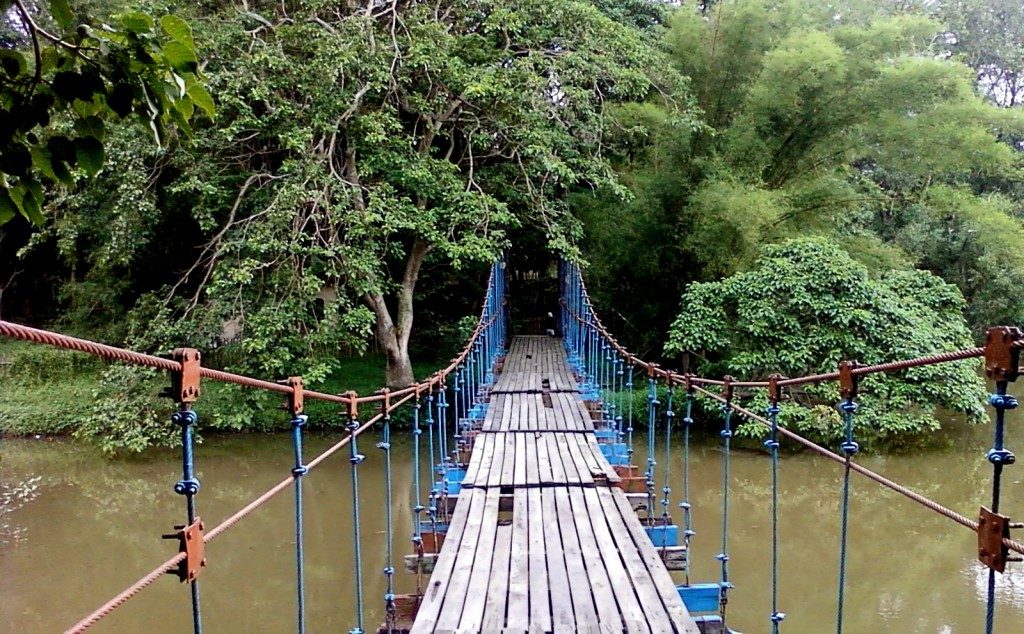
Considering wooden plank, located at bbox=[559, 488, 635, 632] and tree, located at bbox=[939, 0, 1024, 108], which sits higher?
tree, located at bbox=[939, 0, 1024, 108]

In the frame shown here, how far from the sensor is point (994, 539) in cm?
91

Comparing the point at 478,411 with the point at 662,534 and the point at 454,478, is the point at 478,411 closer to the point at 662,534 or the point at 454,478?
the point at 454,478

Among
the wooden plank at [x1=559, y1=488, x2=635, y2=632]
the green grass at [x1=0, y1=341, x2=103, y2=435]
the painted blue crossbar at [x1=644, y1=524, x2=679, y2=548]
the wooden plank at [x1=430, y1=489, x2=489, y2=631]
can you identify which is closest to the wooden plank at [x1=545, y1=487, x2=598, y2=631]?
the wooden plank at [x1=559, y1=488, x2=635, y2=632]

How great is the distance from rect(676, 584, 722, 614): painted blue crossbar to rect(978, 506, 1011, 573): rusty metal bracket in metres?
1.43

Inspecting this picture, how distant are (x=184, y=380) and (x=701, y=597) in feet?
6.27

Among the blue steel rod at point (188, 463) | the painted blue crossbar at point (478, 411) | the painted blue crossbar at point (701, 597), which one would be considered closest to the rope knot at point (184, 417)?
the blue steel rod at point (188, 463)

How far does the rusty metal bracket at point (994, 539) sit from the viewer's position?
897 mm

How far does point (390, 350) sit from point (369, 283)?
1724 mm

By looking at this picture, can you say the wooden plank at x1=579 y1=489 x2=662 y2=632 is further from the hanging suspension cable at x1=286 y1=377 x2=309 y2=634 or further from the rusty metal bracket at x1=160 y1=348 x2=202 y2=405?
the rusty metal bracket at x1=160 y1=348 x2=202 y2=405

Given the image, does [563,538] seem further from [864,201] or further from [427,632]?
[864,201]

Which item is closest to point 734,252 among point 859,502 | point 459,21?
point 859,502

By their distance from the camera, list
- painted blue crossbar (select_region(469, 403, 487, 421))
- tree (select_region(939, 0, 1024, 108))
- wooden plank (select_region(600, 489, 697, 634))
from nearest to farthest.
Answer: wooden plank (select_region(600, 489, 697, 634)) < painted blue crossbar (select_region(469, 403, 487, 421)) < tree (select_region(939, 0, 1024, 108))

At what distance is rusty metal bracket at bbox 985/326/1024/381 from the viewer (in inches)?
34.4

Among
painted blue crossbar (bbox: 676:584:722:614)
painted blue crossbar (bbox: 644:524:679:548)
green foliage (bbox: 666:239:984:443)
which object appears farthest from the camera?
green foliage (bbox: 666:239:984:443)
